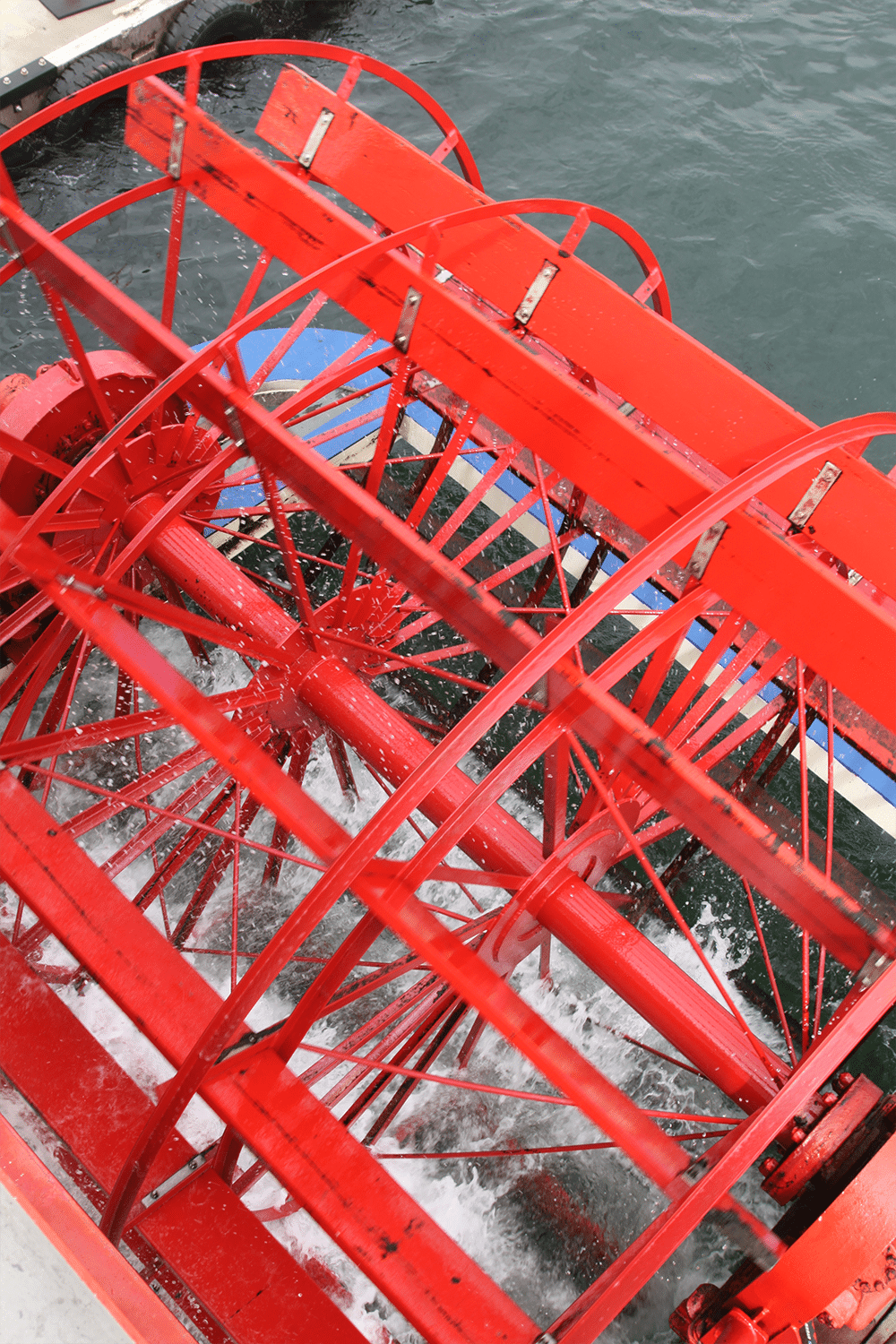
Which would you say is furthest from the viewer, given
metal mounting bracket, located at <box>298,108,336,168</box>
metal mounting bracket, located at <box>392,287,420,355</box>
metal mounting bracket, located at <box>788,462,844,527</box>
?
metal mounting bracket, located at <box>298,108,336,168</box>

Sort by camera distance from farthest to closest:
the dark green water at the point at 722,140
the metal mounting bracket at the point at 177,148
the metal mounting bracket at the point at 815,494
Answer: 1. the dark green water at the point at 722,140
2. the metal mounting bracket at the point at 177,148
3. the metal mounting bracket at the point at 815,494

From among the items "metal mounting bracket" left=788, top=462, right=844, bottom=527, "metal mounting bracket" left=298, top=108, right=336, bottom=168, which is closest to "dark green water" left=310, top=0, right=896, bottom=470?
"metal mounting bracket" left=298, top=108, right=336, bottom=168

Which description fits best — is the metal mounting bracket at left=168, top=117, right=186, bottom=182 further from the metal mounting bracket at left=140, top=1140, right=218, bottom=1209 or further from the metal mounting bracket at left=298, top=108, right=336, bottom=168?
the metal mounting bracket at left=140, top=1140, right=218, bottom=1209

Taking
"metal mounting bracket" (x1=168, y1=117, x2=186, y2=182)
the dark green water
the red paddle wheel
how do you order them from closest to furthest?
the red paddle wheel, "metal mounting bracket" (x1=168, y1=117, x2=186, y2=182), the dark green water

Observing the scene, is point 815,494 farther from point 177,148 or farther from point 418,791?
point 177,148

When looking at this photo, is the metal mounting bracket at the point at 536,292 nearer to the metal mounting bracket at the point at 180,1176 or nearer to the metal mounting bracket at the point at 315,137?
the metal mounting bracket at the point at 315,137

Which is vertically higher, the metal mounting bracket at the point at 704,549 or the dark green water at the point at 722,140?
the dark green water at the point at 722,140

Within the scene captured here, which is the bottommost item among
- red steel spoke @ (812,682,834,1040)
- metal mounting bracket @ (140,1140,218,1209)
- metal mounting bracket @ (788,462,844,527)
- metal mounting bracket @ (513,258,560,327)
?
red steel spoke @ (812,682,834,1040)

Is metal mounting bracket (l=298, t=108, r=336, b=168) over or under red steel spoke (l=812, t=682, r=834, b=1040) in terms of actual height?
over

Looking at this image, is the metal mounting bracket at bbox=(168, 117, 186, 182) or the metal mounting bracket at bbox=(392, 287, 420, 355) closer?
the metal mounting bracket at bbox=(392, 287, 420, 355)

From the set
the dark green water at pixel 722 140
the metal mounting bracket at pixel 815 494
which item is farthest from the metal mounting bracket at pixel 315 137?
the dark green water at pixel 722 140

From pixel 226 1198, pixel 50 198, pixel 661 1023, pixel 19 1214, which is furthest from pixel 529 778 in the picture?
pixel 50 198
